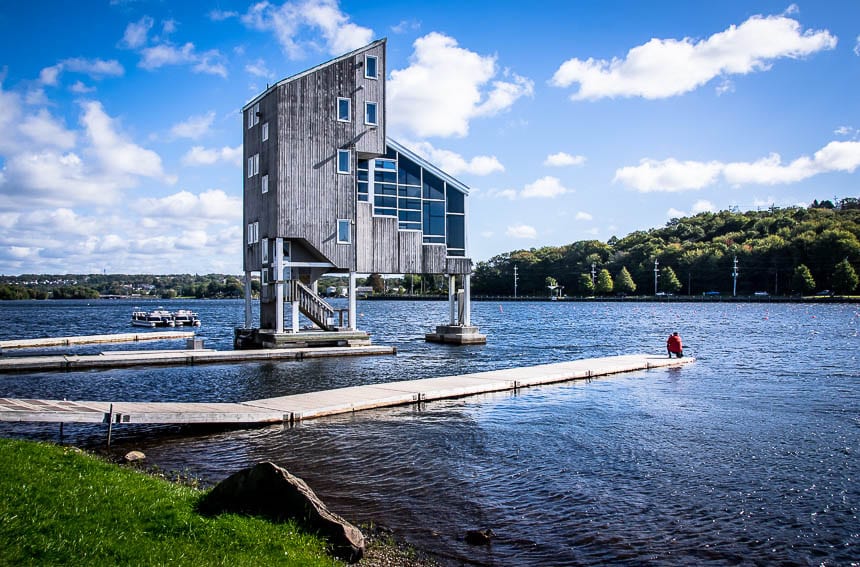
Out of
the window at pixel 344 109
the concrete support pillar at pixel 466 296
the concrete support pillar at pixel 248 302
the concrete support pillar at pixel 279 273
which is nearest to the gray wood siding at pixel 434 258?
the concrete support pillar at pixel 466 296

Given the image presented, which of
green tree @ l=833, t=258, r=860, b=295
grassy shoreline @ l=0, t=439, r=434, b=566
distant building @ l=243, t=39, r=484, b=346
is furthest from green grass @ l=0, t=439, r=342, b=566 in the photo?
green tree @ l=833, t=258, r=860, b=295

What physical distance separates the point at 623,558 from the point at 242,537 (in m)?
5.97

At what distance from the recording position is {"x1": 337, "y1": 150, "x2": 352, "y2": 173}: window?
43594mm

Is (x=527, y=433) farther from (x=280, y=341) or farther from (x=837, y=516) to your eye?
(x=280, y=341)

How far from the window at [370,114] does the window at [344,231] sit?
6.33 meters

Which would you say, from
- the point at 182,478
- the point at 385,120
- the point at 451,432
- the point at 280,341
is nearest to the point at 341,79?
the point at 385,120

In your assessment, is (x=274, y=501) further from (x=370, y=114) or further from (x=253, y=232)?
(x=253, y=232)

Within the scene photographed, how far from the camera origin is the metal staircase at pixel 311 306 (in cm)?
4265

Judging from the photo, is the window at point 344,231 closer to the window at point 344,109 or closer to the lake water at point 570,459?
the window at point 344,109

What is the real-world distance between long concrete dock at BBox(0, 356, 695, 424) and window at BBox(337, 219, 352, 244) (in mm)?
15453

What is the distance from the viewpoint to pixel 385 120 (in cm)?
4491

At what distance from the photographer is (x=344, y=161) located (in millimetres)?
43781

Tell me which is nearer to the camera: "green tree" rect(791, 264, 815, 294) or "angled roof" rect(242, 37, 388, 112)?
"angled roof" rect(242, 37, 388, 112)

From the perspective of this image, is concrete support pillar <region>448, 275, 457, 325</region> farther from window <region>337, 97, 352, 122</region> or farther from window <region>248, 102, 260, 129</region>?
window <region>248, 102, 260, 129</region>
